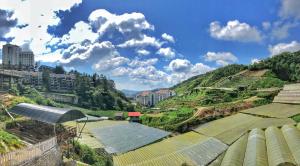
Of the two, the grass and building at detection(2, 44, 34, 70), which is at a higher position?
building at detection(2, 44, 34, 70)

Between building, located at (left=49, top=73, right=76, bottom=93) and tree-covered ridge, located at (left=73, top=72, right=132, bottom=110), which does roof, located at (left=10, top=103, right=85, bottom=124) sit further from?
building, located at (left=49, top=73, right=76, bottom=93)

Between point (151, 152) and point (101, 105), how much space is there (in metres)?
65.2

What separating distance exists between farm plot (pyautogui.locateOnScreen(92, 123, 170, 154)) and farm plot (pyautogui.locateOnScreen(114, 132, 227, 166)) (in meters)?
1.53

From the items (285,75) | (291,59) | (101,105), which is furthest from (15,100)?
(291,59)

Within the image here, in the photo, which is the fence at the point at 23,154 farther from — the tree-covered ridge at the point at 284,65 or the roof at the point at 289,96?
the tree-covered ridge at the point at 284,65

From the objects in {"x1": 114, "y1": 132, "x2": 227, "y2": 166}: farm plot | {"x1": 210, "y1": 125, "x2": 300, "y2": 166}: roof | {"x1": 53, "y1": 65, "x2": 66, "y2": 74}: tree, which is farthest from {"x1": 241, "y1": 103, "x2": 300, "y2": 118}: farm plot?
{"x1": 53, "y1": 65, "x2": 66, "y2": 74}: tree

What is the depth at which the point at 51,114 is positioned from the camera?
30078mm

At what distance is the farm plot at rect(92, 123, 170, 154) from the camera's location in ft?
106

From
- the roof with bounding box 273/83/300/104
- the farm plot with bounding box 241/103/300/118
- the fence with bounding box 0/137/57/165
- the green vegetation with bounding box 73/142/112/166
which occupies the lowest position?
the green vegetation with bounding box 73/142/112/166

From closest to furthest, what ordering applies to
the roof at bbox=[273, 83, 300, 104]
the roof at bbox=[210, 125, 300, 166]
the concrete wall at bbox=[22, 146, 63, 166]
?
the concrete wall at bbox=[22, 146, 63, 166]
the roof at bbox=[210, 125, 300, 166]
the roof at bbox=[273, 83, 300, 104]

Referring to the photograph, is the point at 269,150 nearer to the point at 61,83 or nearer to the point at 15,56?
the point at 61,83

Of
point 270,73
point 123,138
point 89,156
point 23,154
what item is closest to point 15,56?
point 270,73

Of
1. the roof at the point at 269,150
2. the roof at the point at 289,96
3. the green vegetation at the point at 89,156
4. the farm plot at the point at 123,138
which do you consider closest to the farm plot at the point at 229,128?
the roof at the point at 269,150

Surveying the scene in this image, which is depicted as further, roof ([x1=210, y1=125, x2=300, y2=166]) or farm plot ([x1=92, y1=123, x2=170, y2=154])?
farm plot ([x1=92, y1=123, x2=170, y2=154])
